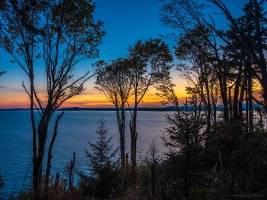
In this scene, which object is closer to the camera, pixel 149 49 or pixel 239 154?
pixel 239 154

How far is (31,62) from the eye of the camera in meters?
10.4

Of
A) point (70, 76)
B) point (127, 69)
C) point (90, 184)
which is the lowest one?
point (90, 184)

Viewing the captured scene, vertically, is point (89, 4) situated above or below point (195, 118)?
above

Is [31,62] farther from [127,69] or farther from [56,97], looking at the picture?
[127,69]

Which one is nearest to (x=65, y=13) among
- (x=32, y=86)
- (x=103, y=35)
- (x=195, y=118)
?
(x=103, y=35)

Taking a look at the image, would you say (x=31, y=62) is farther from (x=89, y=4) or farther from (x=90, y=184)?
(x=90, y=184)

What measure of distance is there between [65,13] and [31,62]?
2.44m

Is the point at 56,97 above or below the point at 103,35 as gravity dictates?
below

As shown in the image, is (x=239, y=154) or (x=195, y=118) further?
(x=195, y=118)

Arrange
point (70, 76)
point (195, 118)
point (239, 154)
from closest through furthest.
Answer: point (239, 154) < point (195, 118) < point (70, 76)

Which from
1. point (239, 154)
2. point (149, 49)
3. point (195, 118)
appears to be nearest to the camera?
point (239, 154)

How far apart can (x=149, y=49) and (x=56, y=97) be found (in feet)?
33.5

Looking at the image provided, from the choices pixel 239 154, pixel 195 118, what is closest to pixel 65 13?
pixel 195 118

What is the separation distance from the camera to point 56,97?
1095 cm
